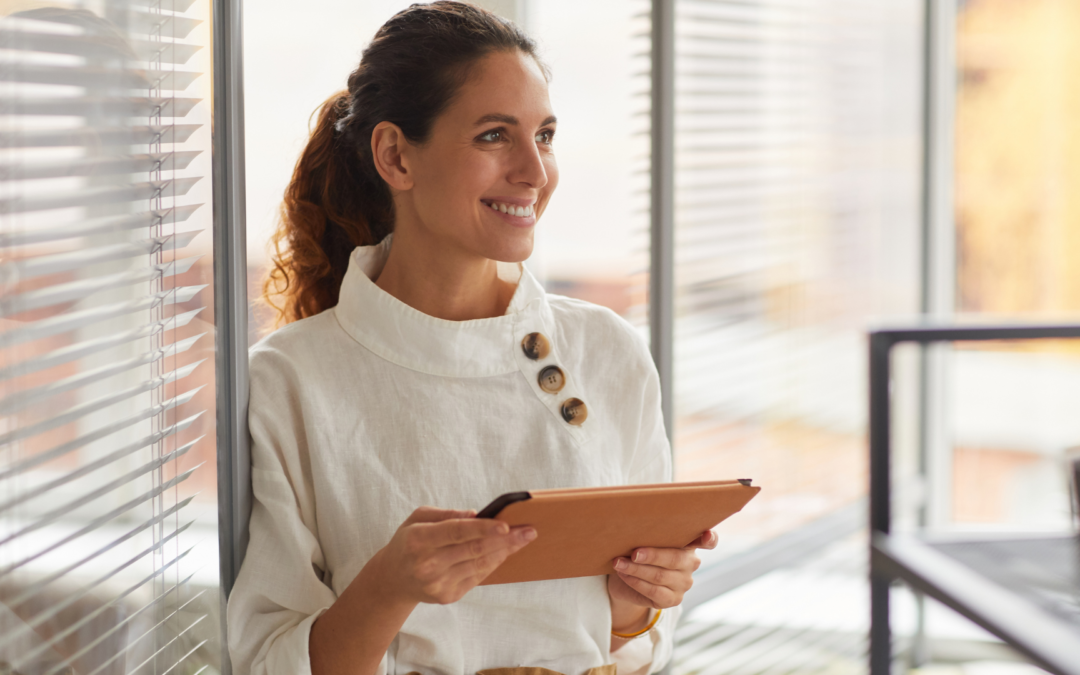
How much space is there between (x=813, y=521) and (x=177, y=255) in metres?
2.17

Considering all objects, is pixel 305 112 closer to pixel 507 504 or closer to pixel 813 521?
pixel 507 504

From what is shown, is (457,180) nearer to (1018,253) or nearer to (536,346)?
(536,346)

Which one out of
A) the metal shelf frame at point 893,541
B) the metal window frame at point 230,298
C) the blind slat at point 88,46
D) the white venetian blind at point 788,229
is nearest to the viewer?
the blind slat at point 88,46

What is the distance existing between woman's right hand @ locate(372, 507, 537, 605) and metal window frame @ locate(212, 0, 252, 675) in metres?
0.28

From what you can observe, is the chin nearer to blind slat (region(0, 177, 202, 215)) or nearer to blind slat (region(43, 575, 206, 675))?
blind slat (region(0, 177, 202, 215))

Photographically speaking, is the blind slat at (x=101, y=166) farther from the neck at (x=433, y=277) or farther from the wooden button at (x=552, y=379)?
the wooden button at (x=552, y=379)

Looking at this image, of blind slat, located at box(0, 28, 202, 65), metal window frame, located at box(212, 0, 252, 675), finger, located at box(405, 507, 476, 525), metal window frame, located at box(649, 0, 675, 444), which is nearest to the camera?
blind slat, located at box(0, 28, 202, 65)

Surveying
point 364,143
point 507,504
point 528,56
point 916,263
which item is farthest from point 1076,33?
point 507,504

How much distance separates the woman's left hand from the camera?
1210mm

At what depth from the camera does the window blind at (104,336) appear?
825 millimetres

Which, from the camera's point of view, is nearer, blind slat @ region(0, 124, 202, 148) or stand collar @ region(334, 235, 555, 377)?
blind slat @ region(0, 124, 202, 148)

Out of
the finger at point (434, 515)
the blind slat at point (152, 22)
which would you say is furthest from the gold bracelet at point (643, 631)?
the blind slat at point (152, 22)

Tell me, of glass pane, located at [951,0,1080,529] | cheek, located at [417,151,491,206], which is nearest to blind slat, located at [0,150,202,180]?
cheek, located at [417,151,491,206]

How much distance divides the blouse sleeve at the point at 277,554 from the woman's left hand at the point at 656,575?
365 mm
